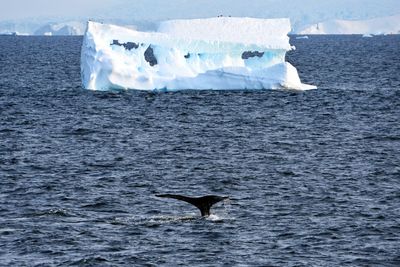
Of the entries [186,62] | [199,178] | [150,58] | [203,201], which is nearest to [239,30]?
[186,62]

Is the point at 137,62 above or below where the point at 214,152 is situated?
above

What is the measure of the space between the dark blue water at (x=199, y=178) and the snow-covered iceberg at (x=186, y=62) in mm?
1307

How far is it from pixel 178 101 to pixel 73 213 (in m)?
38.6

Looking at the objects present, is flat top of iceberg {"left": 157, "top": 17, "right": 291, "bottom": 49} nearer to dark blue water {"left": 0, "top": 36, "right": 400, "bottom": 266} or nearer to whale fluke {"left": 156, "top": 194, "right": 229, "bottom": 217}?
dark blue water {"left": 0, "top": 36, "right": 400, "bottom": 266}

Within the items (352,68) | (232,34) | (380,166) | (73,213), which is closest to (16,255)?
(73,213)

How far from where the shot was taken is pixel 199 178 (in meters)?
40.7

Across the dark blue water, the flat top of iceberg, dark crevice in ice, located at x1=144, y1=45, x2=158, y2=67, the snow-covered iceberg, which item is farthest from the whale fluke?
dark crevice in ice, located at x1=144, y1=45, x2=158, y2=67

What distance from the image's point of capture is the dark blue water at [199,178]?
94.2 ft

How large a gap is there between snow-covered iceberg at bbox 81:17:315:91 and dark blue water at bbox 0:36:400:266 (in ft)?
4.29

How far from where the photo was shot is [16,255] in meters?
27.7

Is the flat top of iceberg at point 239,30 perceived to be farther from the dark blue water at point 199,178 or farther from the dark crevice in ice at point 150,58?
the dark crevice in ice at point 150,58

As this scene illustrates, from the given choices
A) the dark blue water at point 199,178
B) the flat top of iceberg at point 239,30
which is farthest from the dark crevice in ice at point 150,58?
the dark blue water at point 199,178

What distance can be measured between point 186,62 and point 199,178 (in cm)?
3523

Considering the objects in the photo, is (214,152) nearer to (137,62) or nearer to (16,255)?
(16,255)
